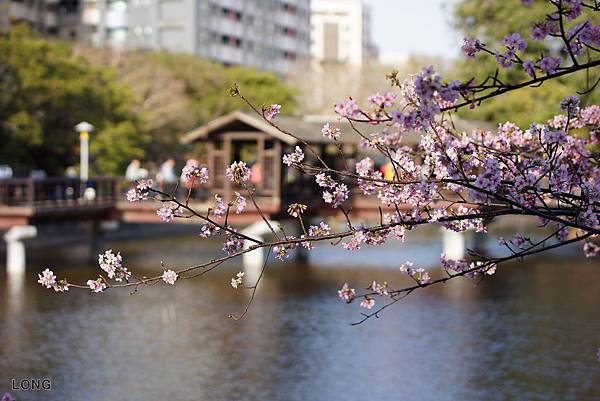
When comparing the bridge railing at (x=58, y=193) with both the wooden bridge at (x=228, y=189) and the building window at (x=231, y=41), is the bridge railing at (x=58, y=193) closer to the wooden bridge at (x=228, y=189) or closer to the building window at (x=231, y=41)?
the wooden bridge at (x=228, y=189)

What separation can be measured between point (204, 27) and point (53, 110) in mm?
44965

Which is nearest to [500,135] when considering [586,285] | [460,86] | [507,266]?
[460,86]

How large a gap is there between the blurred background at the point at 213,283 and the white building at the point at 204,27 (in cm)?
1668

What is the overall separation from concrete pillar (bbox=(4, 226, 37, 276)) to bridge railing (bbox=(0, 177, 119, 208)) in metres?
0.69

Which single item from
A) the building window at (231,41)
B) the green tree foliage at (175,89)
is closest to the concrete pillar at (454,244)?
the green tree foliage at (175,89)

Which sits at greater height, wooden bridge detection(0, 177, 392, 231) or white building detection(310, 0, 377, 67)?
white building detection(310, 0, 377, 67)

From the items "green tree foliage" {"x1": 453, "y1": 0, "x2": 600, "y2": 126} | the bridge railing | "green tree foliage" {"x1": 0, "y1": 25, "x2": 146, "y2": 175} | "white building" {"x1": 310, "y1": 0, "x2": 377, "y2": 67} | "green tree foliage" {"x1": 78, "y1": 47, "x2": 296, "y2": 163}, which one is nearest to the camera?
the bridge railing

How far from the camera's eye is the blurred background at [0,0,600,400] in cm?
1816

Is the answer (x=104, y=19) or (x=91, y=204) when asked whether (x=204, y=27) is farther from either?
(x=91, y=204)

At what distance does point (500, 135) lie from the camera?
998cm

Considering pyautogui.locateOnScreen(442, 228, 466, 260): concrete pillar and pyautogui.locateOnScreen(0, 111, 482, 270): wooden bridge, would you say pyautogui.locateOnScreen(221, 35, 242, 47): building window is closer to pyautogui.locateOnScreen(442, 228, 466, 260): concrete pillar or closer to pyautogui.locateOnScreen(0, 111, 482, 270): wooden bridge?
pyautogui.locateOnScreen(0, 111, 482, 270): wooden bridge

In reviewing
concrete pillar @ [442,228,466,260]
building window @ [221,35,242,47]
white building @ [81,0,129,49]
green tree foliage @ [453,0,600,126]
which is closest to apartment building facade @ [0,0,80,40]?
white building @ [81,0,129,49]

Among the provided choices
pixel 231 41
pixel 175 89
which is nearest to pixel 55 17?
pixel 231 41

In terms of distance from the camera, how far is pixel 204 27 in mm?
88312
